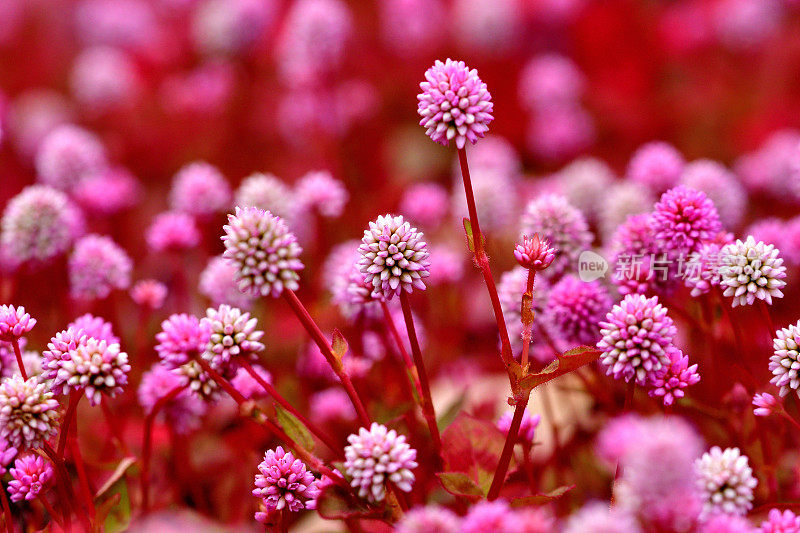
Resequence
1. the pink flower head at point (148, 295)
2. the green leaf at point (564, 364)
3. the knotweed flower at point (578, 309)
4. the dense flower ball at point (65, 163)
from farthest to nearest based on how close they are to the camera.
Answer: the dense flower ball at point (65, 163)
the pink flower head at point (148, 295)
the knotweed flower at point (578, 309)
the green leaf at point (564, 364)

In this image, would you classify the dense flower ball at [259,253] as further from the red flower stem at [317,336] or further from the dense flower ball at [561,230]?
the dense flower ball at [561,230]

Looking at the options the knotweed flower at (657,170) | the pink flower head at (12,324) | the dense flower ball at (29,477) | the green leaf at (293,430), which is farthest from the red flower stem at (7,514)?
the knotweed flower at (657,170)

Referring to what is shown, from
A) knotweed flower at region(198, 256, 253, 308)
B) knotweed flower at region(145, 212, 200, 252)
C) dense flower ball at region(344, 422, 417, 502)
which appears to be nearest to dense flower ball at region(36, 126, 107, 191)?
knotweed flower at region(145, 212, 200, 252)

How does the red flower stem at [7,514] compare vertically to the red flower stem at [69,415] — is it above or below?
below

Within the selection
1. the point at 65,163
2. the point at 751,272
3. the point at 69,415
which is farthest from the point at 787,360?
the point at 65,163

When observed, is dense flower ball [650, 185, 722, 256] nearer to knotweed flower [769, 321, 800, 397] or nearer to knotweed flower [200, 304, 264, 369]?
knotweed flower [769, 321, 800, 397]

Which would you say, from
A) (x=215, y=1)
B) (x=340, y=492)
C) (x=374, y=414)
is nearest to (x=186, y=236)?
(x=374, y=414)
